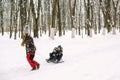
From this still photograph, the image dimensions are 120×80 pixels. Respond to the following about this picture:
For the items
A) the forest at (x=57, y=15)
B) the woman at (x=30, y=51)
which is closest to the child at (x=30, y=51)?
the woman at (x=30, y=51)

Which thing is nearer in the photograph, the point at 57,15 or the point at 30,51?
the point at 30,51

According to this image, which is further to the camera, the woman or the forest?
the forest

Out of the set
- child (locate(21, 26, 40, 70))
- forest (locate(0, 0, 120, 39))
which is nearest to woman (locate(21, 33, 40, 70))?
child (locate(21, 26, 40, 70))

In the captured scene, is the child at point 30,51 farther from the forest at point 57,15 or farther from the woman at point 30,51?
the forest at point 57,15

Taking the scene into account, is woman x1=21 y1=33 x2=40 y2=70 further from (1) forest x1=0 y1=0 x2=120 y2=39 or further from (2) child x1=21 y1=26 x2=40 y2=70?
(1) forest x1=0 y1=0 x2=120 y2=39

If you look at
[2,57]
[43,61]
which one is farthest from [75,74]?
[2,57]

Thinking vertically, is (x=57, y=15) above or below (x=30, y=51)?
above

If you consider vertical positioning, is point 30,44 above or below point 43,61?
above

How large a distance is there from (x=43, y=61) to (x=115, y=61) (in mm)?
3829

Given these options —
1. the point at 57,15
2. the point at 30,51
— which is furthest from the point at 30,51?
the point at 57,15

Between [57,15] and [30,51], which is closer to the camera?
[30,51]

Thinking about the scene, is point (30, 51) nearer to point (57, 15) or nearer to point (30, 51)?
point (30, 51)

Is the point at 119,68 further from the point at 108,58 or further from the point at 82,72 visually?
the point at 108,58

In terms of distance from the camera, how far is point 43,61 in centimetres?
1160
